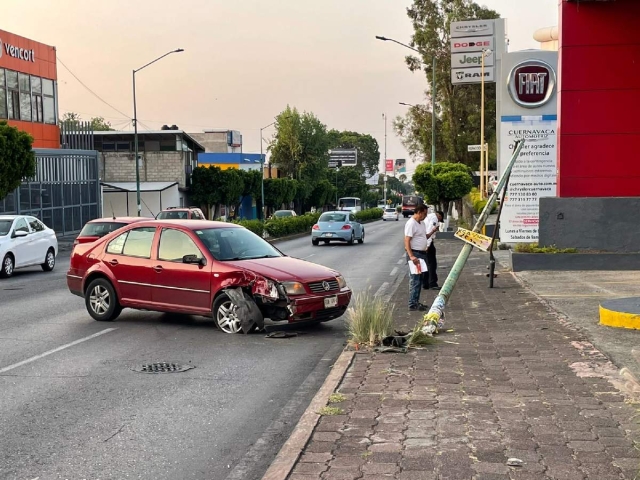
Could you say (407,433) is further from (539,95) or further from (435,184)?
(435,184)

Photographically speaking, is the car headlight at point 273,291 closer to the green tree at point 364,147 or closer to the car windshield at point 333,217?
the car windshield at point 333,217

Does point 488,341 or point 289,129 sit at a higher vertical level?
point 289,129

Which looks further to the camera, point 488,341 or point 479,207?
point 479,207

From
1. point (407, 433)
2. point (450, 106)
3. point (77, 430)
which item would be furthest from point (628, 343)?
point (450, 106)

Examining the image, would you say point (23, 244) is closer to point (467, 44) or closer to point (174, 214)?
point (174, 214)

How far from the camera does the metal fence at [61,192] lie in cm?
3934

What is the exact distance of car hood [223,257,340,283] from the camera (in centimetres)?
1180

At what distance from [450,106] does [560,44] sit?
48.4 meters

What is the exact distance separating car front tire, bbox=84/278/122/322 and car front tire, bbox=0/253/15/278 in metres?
9.68

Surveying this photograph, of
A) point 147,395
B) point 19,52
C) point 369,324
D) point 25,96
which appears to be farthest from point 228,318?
point 19,52

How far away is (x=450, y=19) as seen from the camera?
68250 mm

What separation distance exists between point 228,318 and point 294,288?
999mm

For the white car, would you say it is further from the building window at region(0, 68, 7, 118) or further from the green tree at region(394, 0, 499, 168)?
the green tree at region(394, 0, 499, 168)

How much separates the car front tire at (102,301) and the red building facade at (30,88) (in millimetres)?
32689
